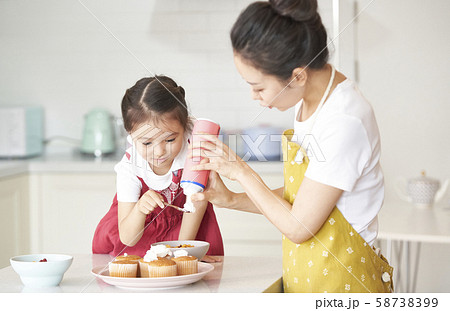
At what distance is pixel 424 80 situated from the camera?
5.78 ft

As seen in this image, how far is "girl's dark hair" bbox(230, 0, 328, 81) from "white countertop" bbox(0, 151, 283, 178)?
0.26 metres

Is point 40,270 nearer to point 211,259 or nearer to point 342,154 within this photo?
point 211,259

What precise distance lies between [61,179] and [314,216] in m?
0.44

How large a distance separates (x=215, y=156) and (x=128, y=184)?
0.19 m

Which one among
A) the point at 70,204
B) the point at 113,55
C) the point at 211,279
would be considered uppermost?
the point at 113,55

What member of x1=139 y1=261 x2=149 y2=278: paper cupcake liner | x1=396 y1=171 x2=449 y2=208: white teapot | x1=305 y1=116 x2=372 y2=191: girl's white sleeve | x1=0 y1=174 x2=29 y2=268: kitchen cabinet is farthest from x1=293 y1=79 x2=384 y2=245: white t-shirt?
x1=396 y1=171 x2=449 y2=208: white teapot

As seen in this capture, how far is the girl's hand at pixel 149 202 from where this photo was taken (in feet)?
2.78

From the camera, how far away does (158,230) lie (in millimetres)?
945

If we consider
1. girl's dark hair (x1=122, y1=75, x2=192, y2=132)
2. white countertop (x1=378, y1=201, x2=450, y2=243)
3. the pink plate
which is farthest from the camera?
white countertop (x1=378, y1=201, x2=450, y2=243)

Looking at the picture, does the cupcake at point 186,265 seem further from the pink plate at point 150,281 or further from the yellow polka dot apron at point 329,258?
the yellow polka dot apron at point 329,258

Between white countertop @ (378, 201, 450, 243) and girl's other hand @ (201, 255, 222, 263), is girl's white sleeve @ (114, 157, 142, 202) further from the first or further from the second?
white countertop @ (378, 201, 450, 243)

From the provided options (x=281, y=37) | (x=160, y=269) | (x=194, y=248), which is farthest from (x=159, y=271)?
(x=281, y=37)

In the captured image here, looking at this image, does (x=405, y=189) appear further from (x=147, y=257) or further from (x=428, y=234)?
(x=147, y=257)

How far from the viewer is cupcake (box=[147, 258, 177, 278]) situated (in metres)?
0.75
